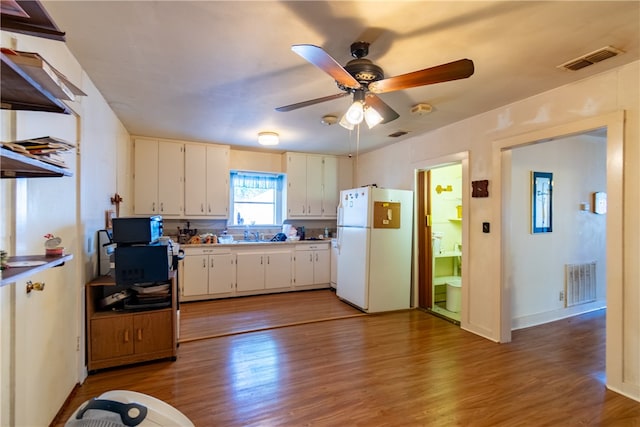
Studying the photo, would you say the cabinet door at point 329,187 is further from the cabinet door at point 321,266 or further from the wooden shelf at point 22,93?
the wooden shelf at point 22,93

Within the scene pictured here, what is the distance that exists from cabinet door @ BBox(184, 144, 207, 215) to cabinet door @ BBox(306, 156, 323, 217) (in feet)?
5.79

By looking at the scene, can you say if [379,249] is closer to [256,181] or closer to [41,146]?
[256,181]

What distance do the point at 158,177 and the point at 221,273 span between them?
5.60 feet

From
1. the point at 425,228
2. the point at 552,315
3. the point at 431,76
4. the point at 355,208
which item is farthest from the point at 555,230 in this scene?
the point at 431,76

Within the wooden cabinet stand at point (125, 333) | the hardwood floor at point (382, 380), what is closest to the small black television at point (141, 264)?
the wooden cabinet stand at point (125, 333)

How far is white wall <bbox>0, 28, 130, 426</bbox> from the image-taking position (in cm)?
145

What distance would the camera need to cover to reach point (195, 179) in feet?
15.5

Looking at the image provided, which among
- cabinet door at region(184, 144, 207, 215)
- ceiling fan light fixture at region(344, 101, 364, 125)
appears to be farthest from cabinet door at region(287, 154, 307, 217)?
ceiling fan light fixture at region(344, 101, 364, 125)

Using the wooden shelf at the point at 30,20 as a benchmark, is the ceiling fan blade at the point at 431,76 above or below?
above

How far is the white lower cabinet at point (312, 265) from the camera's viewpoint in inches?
201

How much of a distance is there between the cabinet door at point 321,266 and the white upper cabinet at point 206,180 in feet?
→ 5.54

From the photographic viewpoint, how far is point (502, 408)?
81.7 inches

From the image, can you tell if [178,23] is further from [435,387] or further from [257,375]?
[435,387]

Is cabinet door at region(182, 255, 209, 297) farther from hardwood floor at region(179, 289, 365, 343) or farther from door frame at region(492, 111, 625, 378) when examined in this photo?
door frame at region(492, 111, 625, 378)
